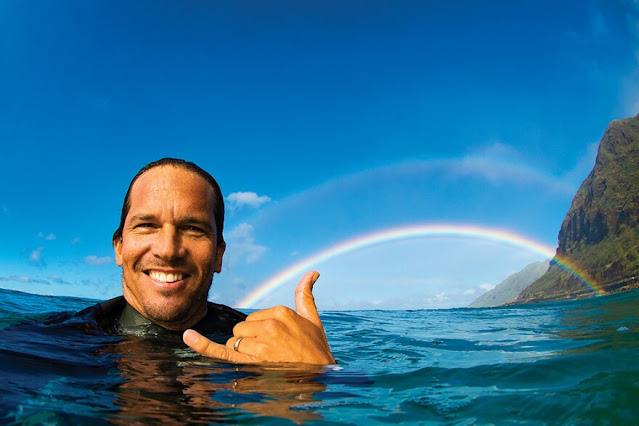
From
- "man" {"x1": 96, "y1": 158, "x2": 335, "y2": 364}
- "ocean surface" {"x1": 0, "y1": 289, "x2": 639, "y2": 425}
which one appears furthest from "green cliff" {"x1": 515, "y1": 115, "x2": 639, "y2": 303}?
"man" {"x1": 96, "y1": 158, "x2": 335, "y2": 364}

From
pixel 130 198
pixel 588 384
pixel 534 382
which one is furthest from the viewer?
pixel 130 198

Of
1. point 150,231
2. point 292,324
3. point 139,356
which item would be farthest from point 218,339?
point 292,324

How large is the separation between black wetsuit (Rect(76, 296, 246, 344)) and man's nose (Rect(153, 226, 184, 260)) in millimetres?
867

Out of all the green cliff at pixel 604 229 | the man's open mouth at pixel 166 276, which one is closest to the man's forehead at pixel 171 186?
the man's open mouth at pixel 166 276

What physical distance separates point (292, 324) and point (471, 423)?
1108 millimetres

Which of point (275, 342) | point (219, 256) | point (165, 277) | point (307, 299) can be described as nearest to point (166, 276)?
point (165, 277)

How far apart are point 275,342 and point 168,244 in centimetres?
170

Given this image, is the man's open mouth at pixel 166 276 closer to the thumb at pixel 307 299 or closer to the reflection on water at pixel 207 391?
the reflection on water at pixel 207 391

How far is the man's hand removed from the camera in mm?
2367

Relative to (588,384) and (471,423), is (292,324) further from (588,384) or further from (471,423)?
(588,384)

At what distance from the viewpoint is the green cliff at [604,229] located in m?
76.0

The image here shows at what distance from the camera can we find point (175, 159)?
4168mm

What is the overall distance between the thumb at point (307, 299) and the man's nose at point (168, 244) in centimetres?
140

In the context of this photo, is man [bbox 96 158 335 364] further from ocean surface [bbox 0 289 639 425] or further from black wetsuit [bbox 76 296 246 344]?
ocean surface [bbox 0 289 639 425]
